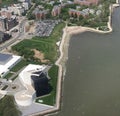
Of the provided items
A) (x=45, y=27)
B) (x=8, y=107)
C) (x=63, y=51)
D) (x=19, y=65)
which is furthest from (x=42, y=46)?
(x=8, y=107)

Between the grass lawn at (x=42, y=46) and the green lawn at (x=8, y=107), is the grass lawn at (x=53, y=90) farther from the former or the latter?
the grass lawn at (x=42, y=46)

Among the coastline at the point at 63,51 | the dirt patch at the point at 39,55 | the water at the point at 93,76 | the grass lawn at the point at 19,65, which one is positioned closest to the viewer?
the water at the point at 93,76

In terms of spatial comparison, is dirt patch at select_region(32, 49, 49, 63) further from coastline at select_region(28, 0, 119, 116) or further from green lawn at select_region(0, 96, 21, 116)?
green lawn at select_region(0, 96, 21, 116)

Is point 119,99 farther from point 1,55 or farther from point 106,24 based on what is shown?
point 106,24

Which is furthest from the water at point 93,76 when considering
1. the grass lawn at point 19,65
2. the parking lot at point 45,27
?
the grass lawn at point 19,65

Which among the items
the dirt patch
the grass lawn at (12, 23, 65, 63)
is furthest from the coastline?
the dirt patch

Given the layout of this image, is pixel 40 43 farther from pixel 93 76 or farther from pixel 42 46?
pixel 93 76
